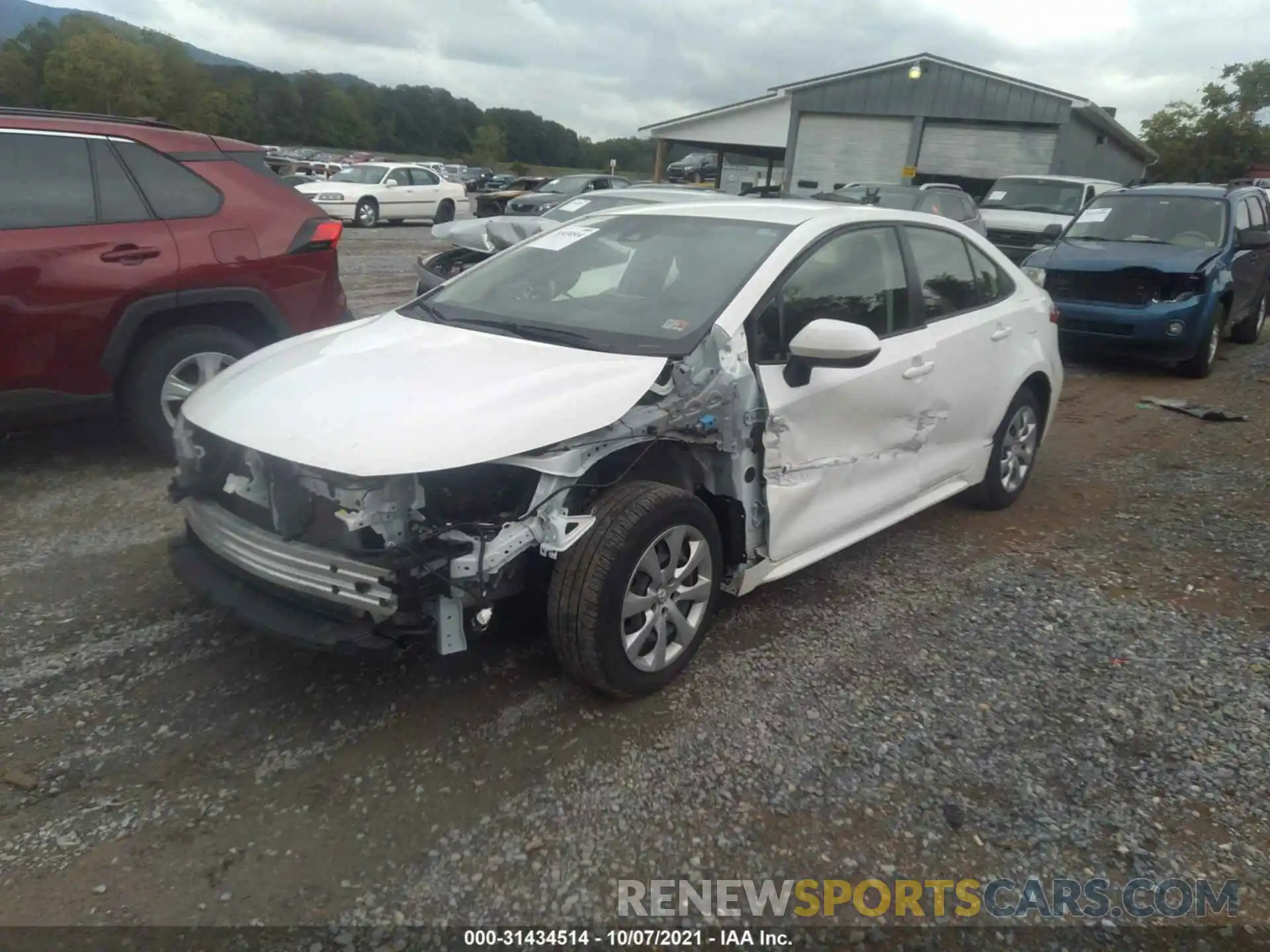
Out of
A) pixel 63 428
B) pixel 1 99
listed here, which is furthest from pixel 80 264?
pixel 1 99

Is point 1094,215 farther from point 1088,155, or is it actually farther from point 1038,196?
point 1088,155

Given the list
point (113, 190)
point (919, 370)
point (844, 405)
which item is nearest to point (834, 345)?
point (844, 405)

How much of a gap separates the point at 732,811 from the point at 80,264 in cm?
418

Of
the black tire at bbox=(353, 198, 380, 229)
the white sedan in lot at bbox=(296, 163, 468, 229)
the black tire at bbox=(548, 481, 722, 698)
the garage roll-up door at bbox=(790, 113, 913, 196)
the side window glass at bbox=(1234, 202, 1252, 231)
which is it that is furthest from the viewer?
the garage roll-up door at bbox=(790, 113, 913, 196)

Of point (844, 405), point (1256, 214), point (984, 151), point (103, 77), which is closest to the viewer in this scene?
point (844, 405)

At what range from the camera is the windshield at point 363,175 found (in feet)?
75.7

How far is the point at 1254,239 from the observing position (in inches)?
350

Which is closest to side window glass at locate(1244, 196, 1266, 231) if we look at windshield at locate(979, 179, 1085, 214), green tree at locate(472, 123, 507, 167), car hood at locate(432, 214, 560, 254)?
windshield at locate(979, 179, 1085, 214)

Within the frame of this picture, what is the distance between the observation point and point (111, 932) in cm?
222

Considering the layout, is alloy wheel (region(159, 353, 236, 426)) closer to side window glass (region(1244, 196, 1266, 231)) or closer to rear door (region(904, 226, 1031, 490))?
rear door (region(904, 226, 1031, 490))

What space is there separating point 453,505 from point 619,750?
941 millimetres

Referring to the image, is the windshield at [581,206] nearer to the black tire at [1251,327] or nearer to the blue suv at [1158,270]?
the blue suv at [1158,270]

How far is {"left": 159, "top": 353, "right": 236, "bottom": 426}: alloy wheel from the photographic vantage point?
16.6 feet

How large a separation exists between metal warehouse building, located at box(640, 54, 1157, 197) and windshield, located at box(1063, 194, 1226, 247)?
14.5 m
